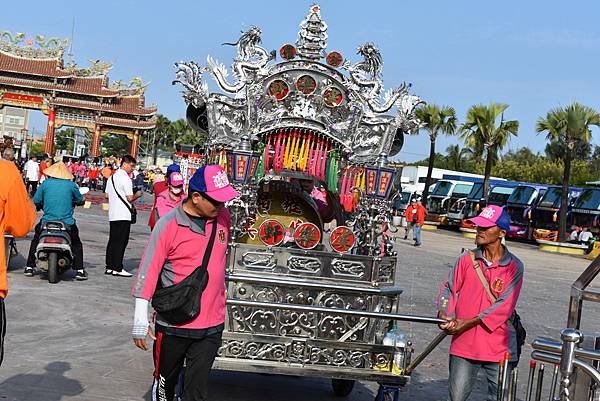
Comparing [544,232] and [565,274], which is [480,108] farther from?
[565,274]

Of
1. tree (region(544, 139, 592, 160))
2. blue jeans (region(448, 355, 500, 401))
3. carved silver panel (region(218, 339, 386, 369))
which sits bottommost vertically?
carved silver panel (region(218, 339, 386, 369))

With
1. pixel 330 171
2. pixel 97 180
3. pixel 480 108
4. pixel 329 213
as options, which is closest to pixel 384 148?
pixel 330 171

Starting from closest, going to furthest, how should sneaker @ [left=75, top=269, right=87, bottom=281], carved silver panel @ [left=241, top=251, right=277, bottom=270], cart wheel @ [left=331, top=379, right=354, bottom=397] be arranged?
carved silver panel @ [left=241, top=251, right=277, bottom=270] → cart wheel @ [left=331, top=379, right=354, bottom=397] → sneaker @ [left=75, top=269, right=87, bottom=281]

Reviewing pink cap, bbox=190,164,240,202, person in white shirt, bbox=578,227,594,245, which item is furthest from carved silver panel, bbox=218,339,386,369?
person in white shirt, bbox=578,227,594,245

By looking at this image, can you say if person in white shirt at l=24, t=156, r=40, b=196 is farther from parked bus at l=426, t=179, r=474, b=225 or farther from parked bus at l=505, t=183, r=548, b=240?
parked bus at l=426, t=179, r=474, b=225

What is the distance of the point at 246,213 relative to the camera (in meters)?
8.01

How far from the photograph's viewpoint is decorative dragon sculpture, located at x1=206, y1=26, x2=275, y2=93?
824cm

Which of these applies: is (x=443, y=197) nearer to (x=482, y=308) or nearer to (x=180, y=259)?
(x=482, y=308)

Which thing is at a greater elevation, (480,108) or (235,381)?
(480,108)

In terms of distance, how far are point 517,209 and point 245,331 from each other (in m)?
47.6

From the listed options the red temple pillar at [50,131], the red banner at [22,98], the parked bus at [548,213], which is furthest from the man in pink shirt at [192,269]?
the red banner at [22,98]

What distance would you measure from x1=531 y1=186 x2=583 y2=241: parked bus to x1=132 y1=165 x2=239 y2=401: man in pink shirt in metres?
47.3

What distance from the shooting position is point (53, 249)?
12445 mm

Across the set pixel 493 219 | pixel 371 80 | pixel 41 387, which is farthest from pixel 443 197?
pixel 493 219
